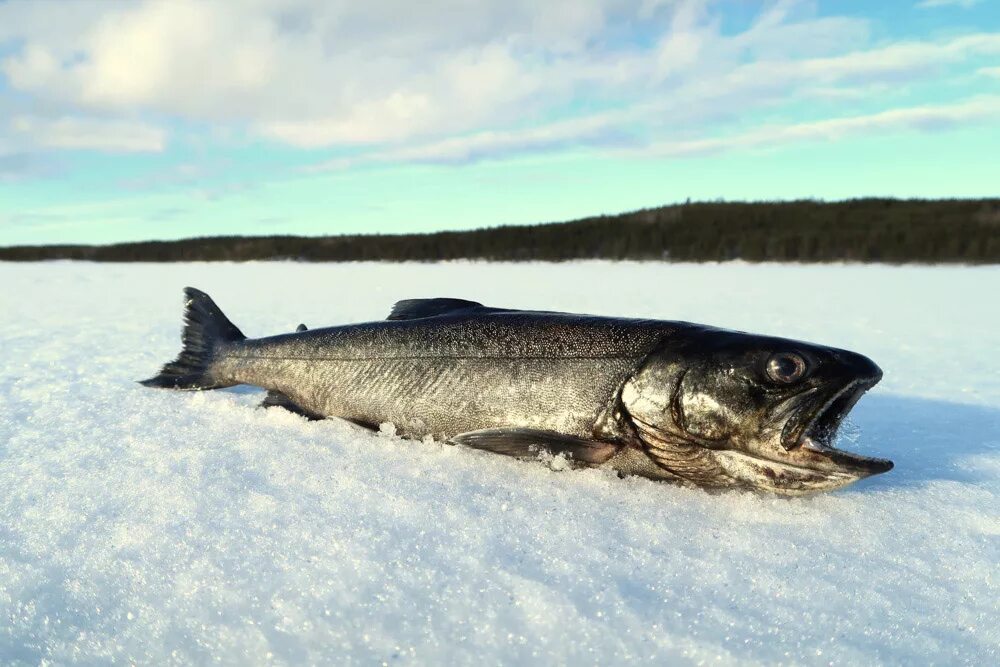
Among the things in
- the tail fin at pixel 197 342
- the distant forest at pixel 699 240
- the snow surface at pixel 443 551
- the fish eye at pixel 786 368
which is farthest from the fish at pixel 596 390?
the distant forest at pixel 699 240

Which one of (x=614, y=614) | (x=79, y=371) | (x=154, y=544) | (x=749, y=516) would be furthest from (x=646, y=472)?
(x=79, y=371)

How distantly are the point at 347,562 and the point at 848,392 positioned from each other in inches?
81.6

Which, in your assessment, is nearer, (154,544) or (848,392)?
(154,544)

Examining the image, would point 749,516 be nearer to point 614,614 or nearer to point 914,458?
point 614,614

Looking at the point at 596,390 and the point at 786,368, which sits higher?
the point at 786,368

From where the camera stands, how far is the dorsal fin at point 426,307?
4117 millimetres

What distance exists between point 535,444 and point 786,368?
109 centimetres

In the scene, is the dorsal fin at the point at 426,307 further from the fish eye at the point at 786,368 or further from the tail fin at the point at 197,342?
the fish eye at the point at 786,368

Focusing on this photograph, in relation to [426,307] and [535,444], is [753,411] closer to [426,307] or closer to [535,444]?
[535,444]

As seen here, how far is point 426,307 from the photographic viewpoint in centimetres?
416

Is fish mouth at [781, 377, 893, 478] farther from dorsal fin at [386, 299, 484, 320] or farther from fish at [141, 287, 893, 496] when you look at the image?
dorsal fin at [386, 299, 484, 320]

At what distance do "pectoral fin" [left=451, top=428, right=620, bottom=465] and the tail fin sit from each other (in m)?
2.20

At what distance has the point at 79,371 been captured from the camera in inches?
221

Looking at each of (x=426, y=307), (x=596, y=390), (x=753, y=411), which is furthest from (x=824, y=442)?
(x=426, y=307)
